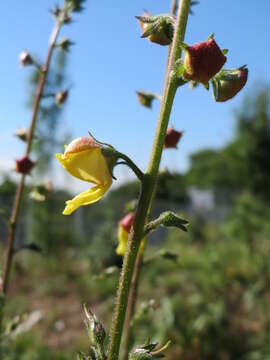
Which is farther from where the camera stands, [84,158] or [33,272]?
[33,272]

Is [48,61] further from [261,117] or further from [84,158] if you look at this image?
[261,117]

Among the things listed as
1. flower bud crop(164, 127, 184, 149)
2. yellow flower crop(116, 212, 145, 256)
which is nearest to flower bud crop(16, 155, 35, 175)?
yellow flower crop(116, 212, 145, 256)

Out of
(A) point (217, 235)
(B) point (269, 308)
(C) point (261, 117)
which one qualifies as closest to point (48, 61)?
→ (B) point (269, 308)

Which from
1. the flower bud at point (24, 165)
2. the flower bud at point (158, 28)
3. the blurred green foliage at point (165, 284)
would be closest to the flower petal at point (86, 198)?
the flower bud at point (158, 28)

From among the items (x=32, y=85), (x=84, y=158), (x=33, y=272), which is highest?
(x=84, y=158)

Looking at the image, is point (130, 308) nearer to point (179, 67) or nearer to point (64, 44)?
point (179, 67)

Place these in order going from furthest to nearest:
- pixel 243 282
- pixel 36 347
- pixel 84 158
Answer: pixel 243 282 → pixel 36 347 → pixel 84 158

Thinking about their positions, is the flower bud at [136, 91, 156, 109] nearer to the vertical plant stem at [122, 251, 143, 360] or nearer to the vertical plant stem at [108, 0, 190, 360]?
the vertical plant stem at [122, 251, 143, 360]
